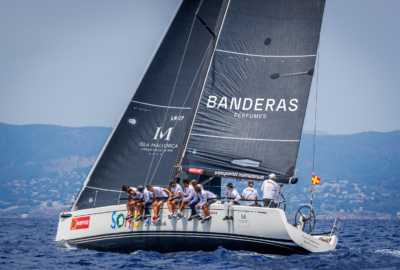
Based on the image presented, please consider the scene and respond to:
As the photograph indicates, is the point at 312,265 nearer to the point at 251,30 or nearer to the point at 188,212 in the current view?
the point at 188,212

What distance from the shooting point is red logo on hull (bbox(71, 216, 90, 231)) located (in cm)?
1280

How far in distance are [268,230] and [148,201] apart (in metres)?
3.25

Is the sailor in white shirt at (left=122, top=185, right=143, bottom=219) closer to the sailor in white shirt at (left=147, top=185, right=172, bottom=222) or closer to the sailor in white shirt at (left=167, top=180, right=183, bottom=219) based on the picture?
the sailor in white shirt at (left=147, top=185, right=172, bottom=222)

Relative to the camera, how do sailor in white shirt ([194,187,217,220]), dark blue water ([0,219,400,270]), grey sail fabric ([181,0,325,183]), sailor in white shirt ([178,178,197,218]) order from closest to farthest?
dark blue water ([0,219,400,270]) → sailor in white shirt ([194,187,217,220]) → sailor in white shirt ([178,178,197,218]) → grey sail fabric ([181,0,325,183])

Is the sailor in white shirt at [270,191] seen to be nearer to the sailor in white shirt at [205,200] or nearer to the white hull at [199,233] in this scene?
the white hull at [199,233]

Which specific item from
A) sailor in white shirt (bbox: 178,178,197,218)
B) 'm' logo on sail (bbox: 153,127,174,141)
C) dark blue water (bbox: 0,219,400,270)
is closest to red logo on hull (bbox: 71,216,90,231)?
dark blue water (bbox: 0,219,400,270)

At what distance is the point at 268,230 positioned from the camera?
1096cm

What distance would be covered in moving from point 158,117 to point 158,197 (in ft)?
14.3

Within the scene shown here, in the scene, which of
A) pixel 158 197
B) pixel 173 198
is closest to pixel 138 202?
pixel 158 197

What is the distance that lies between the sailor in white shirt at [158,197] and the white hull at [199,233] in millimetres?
156

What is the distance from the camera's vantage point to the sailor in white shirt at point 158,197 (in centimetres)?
1191

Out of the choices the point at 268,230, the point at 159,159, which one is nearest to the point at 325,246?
the point at 268,230

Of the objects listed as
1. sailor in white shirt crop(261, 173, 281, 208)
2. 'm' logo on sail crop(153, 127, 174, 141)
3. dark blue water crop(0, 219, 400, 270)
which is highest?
'm' logo on sail crop(153, 127, 174, 141)

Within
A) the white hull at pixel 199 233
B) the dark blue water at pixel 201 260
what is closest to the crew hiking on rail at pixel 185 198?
the white hull at pixel 199 233
